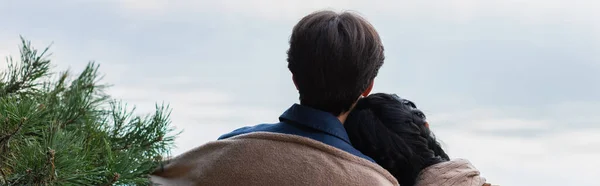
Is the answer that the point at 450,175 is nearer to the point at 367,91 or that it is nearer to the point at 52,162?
the point at 367,91

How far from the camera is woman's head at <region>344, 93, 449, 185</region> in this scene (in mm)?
1554

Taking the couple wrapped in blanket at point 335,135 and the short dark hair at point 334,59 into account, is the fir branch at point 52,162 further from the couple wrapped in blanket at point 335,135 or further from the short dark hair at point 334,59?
the short dark hair at point 334,59

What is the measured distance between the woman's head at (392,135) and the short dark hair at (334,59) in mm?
39

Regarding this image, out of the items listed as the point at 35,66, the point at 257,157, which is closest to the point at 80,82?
the point at 35,66

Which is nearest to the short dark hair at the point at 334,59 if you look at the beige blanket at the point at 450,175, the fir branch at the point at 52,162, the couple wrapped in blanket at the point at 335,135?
the couple wrapped in blanket at the point at 335,135

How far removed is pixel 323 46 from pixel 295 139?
0.59 ft

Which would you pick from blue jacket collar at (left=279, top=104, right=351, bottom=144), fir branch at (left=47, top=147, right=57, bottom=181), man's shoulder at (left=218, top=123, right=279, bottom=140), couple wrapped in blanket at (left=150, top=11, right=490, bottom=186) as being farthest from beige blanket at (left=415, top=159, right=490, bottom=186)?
fir branch at (left=47, top=147, right=57, bottom=181)

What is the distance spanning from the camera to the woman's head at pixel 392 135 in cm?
155

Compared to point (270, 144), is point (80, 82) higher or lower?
higher

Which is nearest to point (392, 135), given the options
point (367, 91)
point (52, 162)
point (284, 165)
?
point (367, 91)

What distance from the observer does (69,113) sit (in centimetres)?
168

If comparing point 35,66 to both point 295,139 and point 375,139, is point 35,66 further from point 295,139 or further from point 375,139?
point 375,139

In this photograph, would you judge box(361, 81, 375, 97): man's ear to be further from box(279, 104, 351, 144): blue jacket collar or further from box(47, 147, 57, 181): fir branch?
box(47, 147, 57, 181): fir branch

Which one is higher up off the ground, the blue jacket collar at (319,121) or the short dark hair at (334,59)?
the short dark hair at (334,59)
